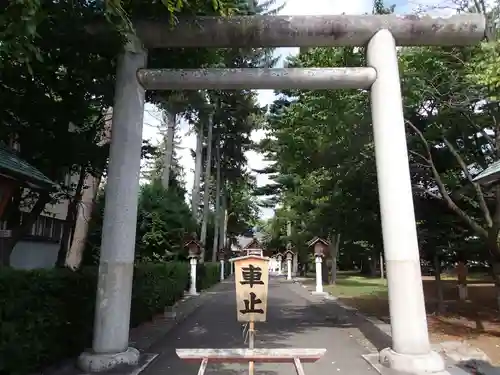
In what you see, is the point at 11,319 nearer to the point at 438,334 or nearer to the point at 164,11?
the point at 164,11

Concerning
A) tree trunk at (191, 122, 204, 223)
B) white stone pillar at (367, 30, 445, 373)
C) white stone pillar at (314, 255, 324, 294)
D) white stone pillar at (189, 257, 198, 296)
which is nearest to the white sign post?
white stone pillar at (367, 30, 445, 373)

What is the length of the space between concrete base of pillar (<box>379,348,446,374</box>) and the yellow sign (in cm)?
254

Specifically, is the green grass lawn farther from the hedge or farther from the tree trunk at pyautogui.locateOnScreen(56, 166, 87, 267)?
the hedge

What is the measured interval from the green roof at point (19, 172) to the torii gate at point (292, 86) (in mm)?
1897

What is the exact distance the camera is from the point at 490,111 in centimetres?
1148

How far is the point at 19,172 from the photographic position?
588 centimetres

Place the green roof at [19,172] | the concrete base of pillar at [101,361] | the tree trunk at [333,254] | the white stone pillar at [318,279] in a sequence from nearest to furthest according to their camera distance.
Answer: the green roof at [19,172] < the concrete base of pillar at [101,361] < the white stone pillar at [318,279] < the tree trunk at [333,254]

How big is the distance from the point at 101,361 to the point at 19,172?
360cm

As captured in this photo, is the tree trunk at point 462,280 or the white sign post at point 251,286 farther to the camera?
the tree trunk at point 462,280

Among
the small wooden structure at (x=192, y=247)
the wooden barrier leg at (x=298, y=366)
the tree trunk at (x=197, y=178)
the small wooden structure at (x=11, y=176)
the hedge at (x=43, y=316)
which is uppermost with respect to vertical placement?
the tree trunk at (x=197, y=178)

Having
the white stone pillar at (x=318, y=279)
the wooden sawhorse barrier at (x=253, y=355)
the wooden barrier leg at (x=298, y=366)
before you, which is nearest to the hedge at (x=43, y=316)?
the wooden sawhorse barrier at (x=253, y=355)

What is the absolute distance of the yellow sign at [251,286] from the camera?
6828 millimetres

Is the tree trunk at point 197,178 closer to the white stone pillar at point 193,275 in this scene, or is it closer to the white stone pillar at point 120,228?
the white stone pillar at point 193,275

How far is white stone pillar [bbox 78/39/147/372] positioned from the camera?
787cm
